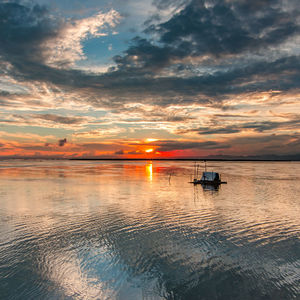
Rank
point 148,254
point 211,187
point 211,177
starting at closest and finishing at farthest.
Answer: point 148,254 < point 211,187 < point 211,177

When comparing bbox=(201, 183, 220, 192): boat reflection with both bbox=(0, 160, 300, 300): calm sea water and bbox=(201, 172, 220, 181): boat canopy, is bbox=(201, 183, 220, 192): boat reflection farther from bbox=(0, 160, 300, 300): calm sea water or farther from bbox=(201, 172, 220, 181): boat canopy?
bbox=(0, 160, 300, 300): calm sea water

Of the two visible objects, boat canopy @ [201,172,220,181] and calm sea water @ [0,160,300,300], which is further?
boat canopy @ [201,172,220,181]

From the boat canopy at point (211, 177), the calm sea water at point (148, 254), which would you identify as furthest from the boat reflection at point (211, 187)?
the calm sea water at point (148, 254)

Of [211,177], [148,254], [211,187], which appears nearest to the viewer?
[148,254]

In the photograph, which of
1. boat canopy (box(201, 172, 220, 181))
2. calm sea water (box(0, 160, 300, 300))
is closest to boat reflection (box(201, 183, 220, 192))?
boat canopy (box(201, 172, 220, 181))

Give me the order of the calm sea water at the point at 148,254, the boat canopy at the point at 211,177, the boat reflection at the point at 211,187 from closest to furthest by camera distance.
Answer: the calm sea water at the point at 148,254
the boat reflection at the point at 211,187
the boat canopy at the point at 211,177

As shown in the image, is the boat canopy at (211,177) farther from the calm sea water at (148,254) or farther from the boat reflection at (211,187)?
the calm sea water at (148,254)

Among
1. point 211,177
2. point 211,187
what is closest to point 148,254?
point 211,187

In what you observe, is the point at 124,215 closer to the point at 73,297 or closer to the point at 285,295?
the point at 73,297

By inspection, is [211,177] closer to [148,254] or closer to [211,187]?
[211,187]

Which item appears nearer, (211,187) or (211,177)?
(211,187)

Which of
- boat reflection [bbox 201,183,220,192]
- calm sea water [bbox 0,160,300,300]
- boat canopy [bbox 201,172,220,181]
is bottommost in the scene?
calm sea water [bbox 0,160,300,300]

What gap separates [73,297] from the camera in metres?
14.6

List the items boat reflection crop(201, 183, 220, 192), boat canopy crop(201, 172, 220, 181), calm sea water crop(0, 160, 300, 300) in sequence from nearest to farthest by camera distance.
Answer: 1. calm sea water crop(0, 160, 300, 300)
2. boat reflection crop(201, 183, 220, 192)
3. boat canopy crop(201, 172, 220, 181)
